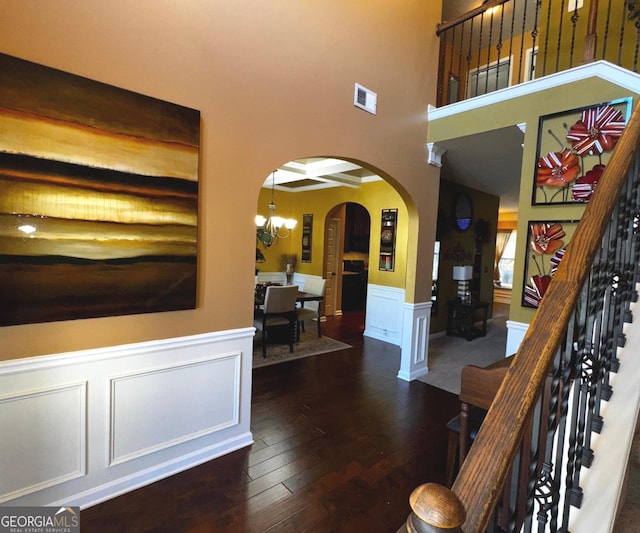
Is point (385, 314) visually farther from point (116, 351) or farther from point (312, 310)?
point (116, 351)

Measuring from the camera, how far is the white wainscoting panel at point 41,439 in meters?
1.67

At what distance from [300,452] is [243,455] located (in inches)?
16.2

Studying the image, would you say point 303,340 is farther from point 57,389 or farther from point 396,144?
point 57,389

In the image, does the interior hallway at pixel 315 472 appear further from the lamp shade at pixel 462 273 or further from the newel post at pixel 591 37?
the newel post at pixel 591 37

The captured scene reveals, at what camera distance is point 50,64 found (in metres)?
1.66

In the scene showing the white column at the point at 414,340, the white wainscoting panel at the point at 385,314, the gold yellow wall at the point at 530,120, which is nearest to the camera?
the gold yellow wall at the point at 530,120

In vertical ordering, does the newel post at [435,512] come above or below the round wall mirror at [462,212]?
below

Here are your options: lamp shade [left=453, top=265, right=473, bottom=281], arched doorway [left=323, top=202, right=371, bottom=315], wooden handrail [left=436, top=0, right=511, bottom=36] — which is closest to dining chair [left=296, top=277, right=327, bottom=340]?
arched doorway [left=323, top=202, right=371, bottom=315]

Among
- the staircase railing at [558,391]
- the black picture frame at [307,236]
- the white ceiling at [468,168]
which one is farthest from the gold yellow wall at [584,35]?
the black picture frame at [307,236]

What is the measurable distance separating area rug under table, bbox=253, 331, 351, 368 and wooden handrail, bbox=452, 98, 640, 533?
3.68 meters

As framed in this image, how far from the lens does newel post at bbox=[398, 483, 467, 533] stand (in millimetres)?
501

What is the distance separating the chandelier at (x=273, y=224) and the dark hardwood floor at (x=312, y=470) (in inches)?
119

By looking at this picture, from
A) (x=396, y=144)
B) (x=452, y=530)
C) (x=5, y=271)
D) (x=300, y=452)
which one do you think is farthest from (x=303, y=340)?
(x=452, y=530)

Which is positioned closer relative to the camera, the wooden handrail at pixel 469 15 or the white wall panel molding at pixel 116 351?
the white wall panel molding at pixel 116 351
